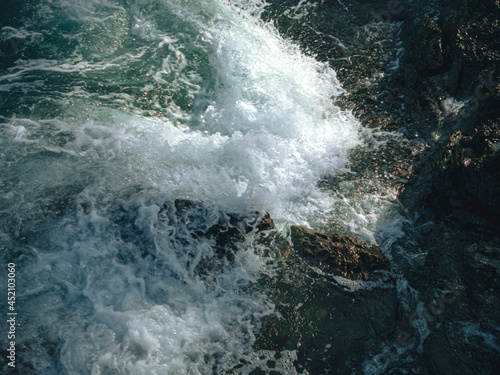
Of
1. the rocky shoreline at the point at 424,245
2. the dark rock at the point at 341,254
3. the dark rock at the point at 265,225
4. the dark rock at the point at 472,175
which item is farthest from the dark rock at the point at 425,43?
the dark rock at the point at 265,225

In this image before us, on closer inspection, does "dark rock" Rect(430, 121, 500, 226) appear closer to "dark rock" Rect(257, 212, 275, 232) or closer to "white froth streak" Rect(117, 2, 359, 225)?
"white froth streak" Rect(117, 2, 359, 225)

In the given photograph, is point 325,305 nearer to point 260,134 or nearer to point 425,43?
point 260,134

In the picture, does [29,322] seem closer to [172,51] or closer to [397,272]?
[397,272]

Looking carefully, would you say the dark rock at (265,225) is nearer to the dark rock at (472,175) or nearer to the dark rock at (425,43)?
the dark rock at (472,175)

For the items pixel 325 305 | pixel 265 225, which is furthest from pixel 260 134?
pixel 325 305

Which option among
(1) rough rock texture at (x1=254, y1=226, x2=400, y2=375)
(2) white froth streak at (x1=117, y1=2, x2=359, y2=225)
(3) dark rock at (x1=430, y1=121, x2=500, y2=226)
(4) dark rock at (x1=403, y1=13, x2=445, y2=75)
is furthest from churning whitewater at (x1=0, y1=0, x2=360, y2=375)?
(4) dark rock at (x1=403, y1=13, x2=445, y2=75)

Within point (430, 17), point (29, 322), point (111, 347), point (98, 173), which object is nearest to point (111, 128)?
point (98, 173)

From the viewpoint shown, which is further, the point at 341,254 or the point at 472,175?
the point at 472,175
